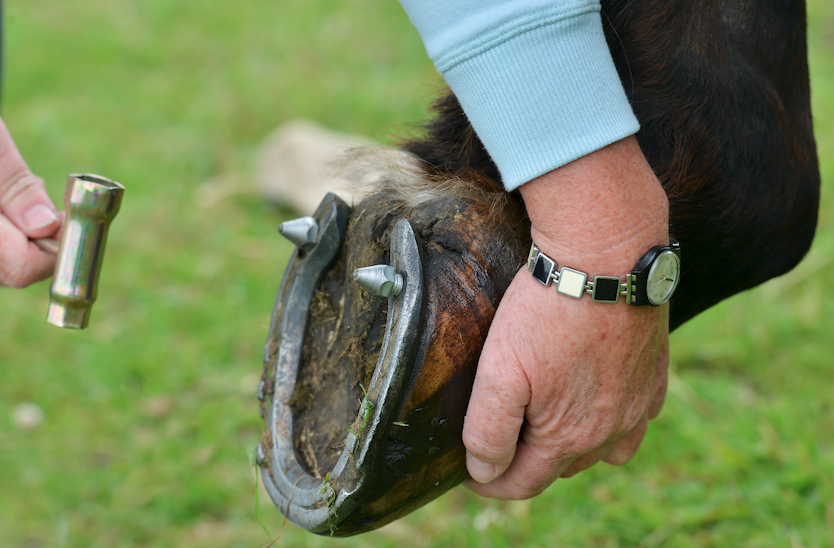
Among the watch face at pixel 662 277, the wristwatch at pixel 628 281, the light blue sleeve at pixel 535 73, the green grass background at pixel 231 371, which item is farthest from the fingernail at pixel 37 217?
the watch face at pixel 662 277

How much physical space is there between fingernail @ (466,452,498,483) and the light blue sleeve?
1.53ft

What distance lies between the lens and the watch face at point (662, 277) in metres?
0.99

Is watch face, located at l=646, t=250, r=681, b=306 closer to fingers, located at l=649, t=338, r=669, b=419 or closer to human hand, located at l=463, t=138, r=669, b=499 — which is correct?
human hand, located at l=463, t=138, r=669, b=499

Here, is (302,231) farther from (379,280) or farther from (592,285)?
(592,285)

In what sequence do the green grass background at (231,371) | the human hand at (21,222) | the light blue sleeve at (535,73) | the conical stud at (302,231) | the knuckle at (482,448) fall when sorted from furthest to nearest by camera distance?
the green grass background at (231,371) → the human hand at (21,222) → the conical stud at (302,231) → the knuckle at (482,448) → the light blue sleeve at (535,73)

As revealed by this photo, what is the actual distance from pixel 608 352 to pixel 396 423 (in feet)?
1.07

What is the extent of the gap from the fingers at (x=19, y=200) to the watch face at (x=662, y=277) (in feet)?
3.96

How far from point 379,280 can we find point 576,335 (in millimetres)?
291

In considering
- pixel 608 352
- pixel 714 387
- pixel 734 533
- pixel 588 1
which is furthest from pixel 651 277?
pixel 714 387

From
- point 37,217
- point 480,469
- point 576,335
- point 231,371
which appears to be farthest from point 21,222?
point 231,371

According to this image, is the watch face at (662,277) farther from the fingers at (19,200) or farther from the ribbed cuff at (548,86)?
the fingers at (19,200)

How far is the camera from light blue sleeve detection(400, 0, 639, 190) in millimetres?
938

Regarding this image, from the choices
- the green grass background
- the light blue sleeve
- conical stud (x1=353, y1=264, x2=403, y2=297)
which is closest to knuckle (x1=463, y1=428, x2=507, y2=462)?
conical stud (x1=353, y1=264, x2=403, y2=297)

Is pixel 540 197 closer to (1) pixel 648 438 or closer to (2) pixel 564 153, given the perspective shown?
(2) pixel 564 153
